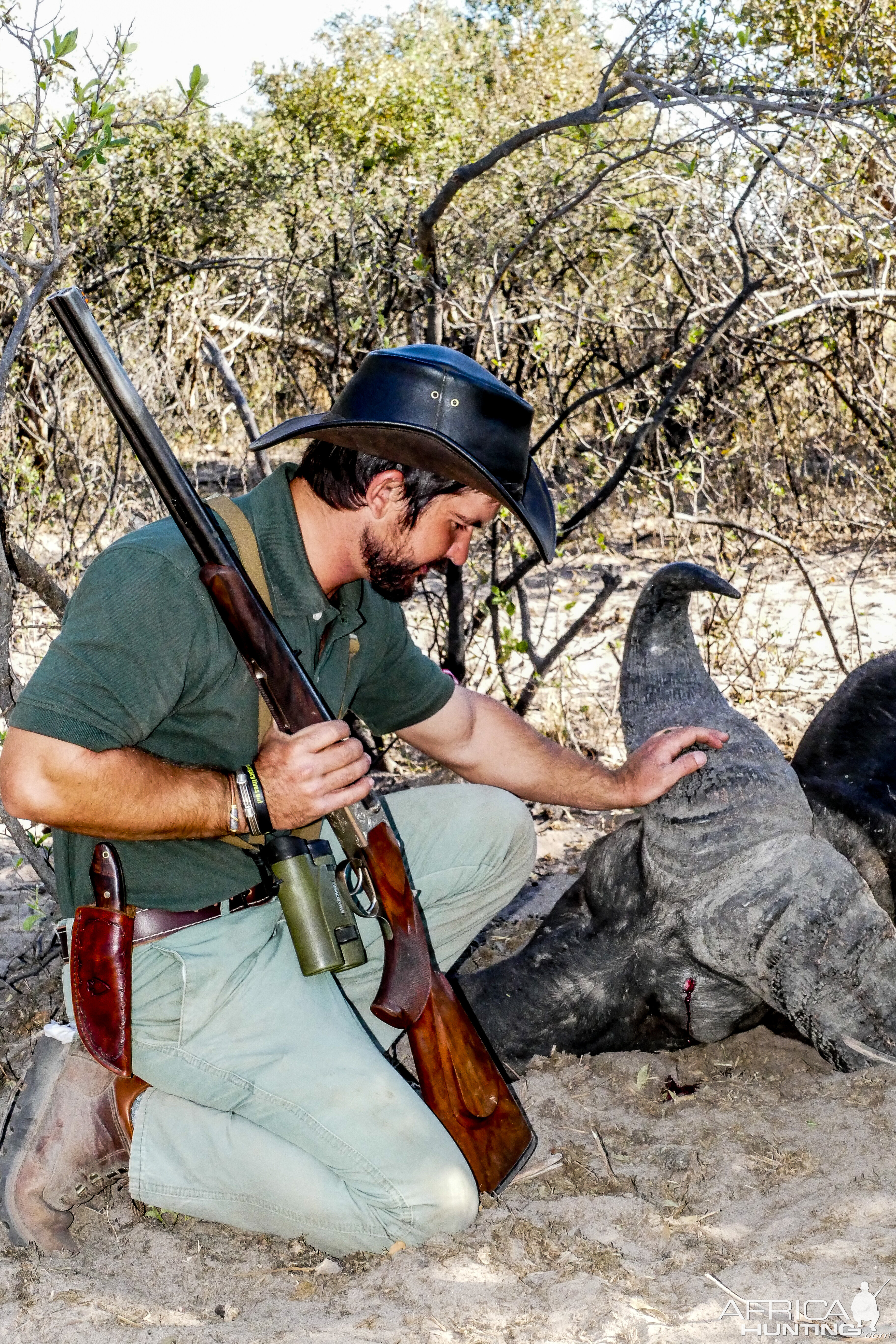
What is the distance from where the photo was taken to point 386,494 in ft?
9.27

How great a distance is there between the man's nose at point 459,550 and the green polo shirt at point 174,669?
31 centimetres

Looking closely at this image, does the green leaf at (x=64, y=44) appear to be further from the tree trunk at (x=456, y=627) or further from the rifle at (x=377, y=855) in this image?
the tree trunk at (x=456, y=627)

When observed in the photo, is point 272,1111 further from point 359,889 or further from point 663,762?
point 663,762

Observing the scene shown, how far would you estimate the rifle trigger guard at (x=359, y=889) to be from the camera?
2.74 m

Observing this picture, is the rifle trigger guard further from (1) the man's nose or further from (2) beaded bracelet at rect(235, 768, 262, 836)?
(1) the man's nose

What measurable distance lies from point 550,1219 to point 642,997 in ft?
2.23

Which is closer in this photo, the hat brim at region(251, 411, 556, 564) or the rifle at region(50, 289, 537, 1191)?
the rifle at region(50, 289, 537, 1191)

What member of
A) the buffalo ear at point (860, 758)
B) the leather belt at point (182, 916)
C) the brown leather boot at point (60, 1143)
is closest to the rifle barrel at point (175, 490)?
the leather belt at point (182, 916)

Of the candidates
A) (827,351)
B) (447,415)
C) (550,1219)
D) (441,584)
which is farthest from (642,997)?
(827,351)

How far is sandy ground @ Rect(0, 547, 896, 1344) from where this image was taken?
7.56 ft

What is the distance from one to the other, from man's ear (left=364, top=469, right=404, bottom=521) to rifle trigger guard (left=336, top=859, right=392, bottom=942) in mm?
817

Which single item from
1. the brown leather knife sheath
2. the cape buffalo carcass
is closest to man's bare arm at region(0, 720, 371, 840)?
the brown leather knife sheath

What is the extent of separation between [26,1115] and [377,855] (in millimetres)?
1011

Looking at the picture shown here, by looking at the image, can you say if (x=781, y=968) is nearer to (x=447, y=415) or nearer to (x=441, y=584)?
(x=447, y=415)
